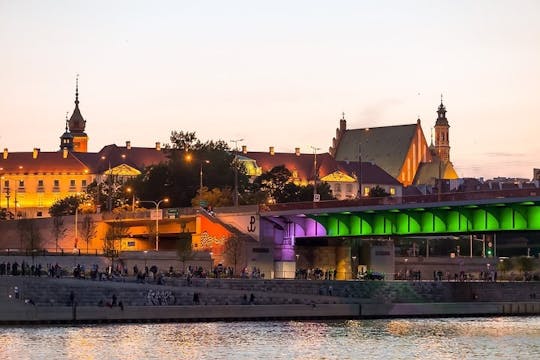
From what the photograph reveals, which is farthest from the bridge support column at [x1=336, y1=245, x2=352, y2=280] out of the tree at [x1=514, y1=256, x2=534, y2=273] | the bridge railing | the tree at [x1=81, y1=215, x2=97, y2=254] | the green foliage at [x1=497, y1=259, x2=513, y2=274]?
the green foliage at [x1=497, y1=259, x2=513, y2=274]

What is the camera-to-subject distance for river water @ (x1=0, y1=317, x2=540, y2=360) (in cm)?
7907

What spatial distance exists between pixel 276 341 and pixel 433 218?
1178 inches

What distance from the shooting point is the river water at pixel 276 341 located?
7907 centimetres

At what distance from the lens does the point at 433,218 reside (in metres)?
114

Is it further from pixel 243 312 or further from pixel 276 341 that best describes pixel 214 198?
pixel 276 341

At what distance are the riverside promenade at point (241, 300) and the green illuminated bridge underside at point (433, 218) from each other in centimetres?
507

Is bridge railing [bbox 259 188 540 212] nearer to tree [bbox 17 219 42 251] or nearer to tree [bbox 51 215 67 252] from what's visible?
tree [bbox 17 219 42 251]

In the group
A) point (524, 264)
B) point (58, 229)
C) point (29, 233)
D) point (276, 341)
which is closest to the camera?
point (276, 341)

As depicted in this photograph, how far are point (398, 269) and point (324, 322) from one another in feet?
204

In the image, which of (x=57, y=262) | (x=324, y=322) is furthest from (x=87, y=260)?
(x=324, y=322)

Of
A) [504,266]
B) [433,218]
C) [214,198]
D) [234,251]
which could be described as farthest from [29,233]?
[433,218]

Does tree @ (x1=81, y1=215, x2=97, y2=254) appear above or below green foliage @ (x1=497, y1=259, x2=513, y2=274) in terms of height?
above

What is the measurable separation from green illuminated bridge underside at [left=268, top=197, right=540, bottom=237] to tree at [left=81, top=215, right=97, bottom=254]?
31045 mm

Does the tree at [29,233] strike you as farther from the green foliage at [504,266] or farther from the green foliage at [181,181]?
the green foliage at [504,266]
